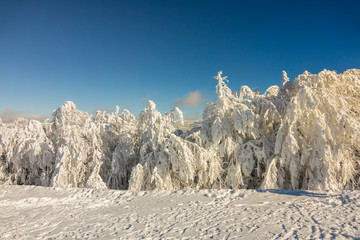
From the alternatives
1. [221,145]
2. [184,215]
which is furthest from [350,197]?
[221,145]

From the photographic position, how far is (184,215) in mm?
2938

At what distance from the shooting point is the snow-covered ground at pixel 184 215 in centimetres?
238

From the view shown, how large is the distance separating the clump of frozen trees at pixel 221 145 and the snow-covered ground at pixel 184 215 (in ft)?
7.92

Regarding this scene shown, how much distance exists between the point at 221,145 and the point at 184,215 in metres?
4.18

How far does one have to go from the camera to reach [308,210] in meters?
2.80

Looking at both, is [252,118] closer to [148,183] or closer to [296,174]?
[296,174]

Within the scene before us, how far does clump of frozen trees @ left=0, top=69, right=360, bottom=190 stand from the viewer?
211 inches

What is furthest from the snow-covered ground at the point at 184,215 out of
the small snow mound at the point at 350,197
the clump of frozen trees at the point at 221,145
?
the clump of frozen trees at the point at 221,145

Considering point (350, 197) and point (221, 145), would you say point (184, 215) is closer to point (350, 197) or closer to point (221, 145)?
point (350, 197)

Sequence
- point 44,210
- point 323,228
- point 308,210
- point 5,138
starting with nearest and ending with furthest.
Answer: point 323,228, point 308,210, point 44,210, point 5,138

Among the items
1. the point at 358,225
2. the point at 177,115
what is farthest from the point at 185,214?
the point at 177,115

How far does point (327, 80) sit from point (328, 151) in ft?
8.98

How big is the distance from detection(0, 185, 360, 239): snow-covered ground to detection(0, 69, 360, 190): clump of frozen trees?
95.0 inches

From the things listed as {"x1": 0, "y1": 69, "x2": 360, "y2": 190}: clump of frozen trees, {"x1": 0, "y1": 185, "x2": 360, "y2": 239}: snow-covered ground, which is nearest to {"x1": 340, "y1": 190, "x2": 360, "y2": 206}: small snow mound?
{"x1": 0, "y1": 185, "x2": 360, "y2": 239}: snow-covered ground
